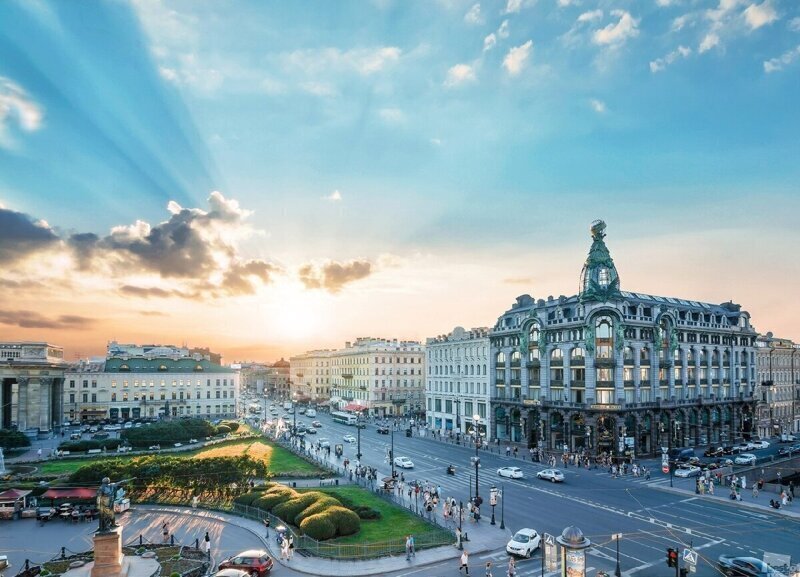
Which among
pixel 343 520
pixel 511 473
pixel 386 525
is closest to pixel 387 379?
pixel 511 473

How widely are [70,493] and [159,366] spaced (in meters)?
84.2

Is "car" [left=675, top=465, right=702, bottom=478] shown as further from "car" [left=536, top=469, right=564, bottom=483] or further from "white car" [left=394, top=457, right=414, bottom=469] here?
"white car" [left=394, top=457, right=414, bottom=469]

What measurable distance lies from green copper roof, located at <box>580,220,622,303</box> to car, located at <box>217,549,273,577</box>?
178 ft

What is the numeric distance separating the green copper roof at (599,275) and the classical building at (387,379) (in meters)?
65.9

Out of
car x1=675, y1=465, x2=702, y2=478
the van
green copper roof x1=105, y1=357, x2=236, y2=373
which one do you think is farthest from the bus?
car x1=675, y1=465, x2=702, y2=478

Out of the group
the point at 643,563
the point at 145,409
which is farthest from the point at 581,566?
the point at 145,409

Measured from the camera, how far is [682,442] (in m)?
78.4

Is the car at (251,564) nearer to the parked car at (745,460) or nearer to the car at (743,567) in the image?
the car at (743,567)

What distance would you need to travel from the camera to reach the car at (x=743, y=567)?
96.7ft

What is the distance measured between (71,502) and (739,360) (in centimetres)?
9444

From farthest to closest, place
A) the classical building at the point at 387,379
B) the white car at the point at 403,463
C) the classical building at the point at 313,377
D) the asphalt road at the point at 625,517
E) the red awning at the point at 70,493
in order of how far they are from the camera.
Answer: the classical building at the point at 313,377 < the classical building at the point at 387,379 < the white car at the point at 403,463 < the red awning at the point at 70,493 < the asphalt road at the point at 625,517

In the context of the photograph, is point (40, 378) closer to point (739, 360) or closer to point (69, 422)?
point (69, 422)

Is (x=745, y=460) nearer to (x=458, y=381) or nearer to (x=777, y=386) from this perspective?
(x=458, y=381)

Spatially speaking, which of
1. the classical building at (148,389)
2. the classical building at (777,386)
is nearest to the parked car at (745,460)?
the classical building at (777,386)
